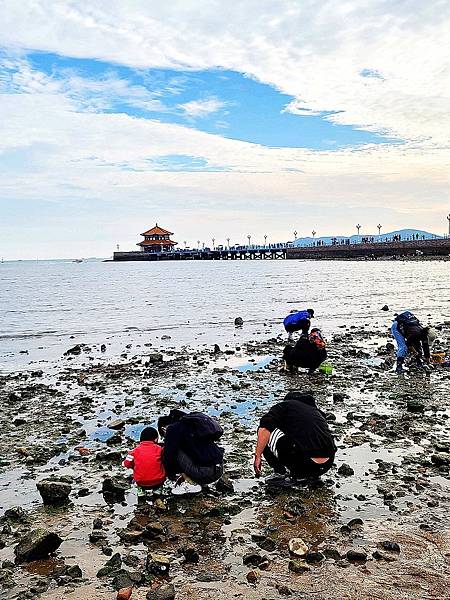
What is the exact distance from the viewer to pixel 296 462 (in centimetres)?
841

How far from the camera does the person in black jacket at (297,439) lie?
8.31 metres

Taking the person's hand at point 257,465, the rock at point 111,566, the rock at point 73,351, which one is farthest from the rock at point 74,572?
the rock at point 73,351

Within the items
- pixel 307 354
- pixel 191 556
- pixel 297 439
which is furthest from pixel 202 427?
pixel 307 354

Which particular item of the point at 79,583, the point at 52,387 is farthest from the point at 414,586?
the point at 52,387

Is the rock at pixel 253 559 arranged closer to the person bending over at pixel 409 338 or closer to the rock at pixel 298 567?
the rock at pixel 298 567

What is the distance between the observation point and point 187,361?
19875 mm

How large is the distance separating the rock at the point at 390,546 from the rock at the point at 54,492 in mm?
4195

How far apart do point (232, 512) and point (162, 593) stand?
203 cm

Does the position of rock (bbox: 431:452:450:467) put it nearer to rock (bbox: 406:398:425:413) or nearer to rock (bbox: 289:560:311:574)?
rock (bbox: 406:398:425:413)

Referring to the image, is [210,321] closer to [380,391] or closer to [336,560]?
[380,391]

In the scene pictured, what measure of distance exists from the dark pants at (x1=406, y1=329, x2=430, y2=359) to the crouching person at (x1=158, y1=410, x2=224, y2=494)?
9.58 m

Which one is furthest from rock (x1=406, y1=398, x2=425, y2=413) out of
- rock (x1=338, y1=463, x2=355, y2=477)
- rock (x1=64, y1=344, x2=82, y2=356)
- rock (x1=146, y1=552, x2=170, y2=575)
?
rock (x1=64, y1=344, x2=82, y2=356)

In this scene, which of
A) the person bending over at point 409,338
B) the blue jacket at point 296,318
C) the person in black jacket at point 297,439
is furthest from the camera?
the blue jacket at point 296,318

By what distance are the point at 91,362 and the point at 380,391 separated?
33.9 ft
